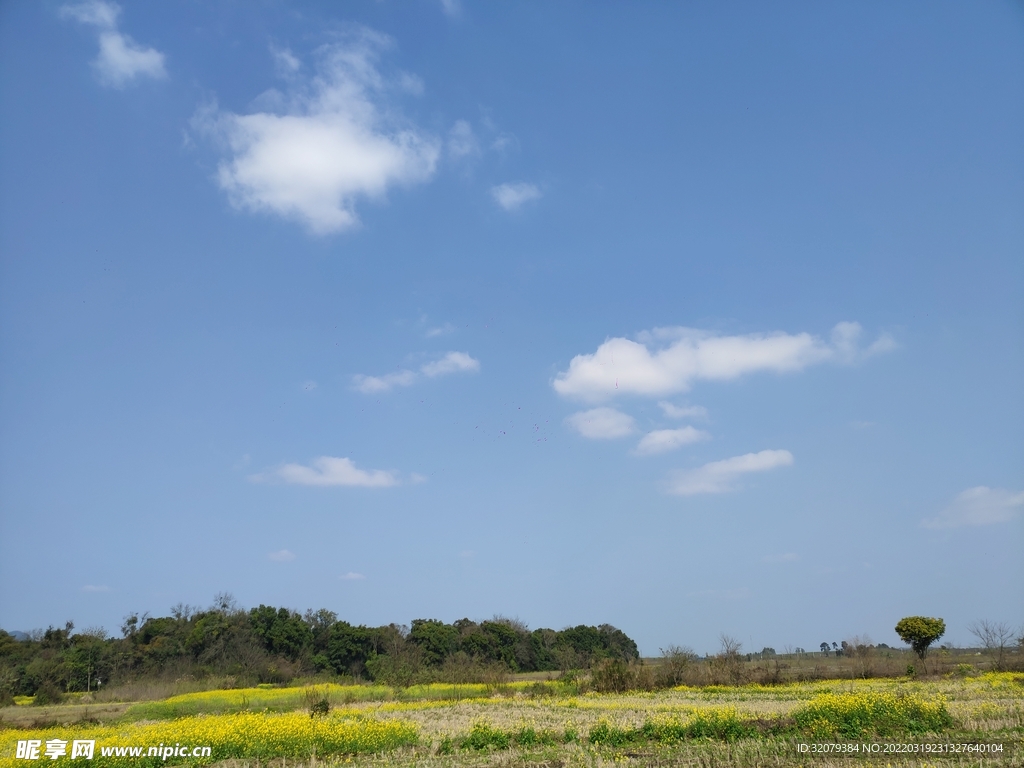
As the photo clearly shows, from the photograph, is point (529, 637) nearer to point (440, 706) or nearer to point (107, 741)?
point (440, 706)

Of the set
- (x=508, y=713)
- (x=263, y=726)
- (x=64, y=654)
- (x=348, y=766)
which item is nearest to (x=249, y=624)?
(x=64, y=654)

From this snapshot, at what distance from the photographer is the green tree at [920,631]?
4575cm

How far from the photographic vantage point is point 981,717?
1734 cm

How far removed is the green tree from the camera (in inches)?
1801

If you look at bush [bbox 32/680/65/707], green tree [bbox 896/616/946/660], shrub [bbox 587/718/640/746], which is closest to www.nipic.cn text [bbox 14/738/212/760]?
shrub [bbox 587/718/640/746]

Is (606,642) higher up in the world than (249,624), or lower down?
lower down

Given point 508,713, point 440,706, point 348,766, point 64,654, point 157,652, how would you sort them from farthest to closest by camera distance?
point 157,652 < point 64,654 < point 440,706 < point 508,713 < point 348,766

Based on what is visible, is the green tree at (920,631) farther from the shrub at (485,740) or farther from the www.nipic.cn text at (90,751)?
the www.nipic.cn text at (90,751)

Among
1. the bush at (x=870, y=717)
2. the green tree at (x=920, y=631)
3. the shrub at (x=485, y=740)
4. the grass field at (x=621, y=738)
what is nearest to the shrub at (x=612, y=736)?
the grass field at (x=621, y=738)

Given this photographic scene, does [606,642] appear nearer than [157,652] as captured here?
No

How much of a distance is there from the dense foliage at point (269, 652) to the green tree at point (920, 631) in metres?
20.3

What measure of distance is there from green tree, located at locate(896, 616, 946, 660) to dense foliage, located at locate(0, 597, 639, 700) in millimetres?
20338

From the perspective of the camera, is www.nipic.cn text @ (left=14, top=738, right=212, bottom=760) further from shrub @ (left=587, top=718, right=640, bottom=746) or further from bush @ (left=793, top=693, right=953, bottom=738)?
bush @ (left=793, top=693, right=953, bottom=738)

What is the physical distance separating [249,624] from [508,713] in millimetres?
49346
